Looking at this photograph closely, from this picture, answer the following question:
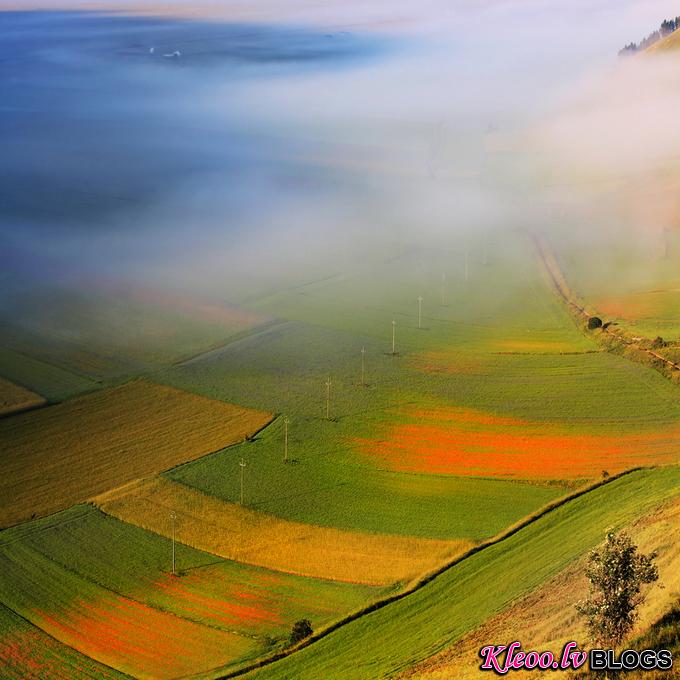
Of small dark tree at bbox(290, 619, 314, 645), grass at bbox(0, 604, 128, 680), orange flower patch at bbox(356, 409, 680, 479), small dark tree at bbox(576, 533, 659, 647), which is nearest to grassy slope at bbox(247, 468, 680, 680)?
small dark tree at bbox(290, 619, 314, 645)

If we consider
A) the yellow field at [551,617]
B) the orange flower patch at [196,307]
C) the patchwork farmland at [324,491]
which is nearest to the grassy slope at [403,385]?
the patchwork farmland at [324,491]

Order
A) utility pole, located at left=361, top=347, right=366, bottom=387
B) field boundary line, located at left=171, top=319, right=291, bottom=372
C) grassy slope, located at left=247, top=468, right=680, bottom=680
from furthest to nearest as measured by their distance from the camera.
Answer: field boundary line, located at left=171, top=319, right=291, bottom=372, utility pole, located at left=361, top=347, right=366, bottom=387, grassy slope, located at left=247, top=468, right=680, bottom=680

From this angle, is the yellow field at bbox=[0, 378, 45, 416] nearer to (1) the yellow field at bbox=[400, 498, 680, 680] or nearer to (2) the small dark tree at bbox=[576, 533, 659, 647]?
(1) the yellow field at bbox=[400, 498, 680, 680]

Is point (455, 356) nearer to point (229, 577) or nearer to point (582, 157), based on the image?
point (229, 577)

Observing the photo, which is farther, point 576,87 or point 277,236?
point 576,87

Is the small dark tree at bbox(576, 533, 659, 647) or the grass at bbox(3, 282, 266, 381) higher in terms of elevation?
the grass at bbox(3, 282, 266, 381)

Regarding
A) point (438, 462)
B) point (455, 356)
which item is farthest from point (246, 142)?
point (438, 462)
